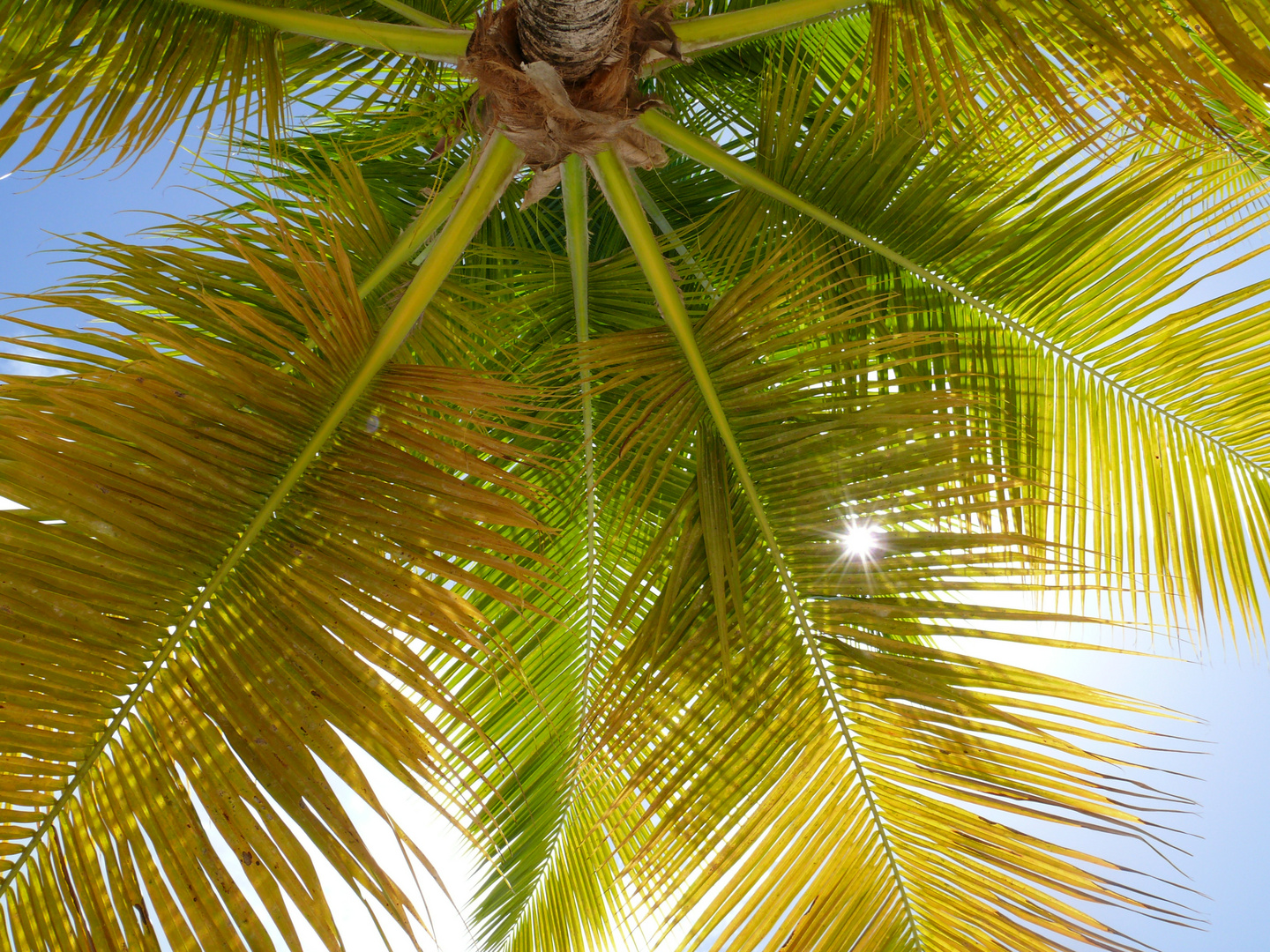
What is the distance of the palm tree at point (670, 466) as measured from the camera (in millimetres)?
1508

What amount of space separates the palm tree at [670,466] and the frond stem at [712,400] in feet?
0.04

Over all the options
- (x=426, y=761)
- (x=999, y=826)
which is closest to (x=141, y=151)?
(x=426, y=761)

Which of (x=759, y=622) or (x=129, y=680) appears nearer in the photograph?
(x=129, y=680)

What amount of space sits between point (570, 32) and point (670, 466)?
1.09m

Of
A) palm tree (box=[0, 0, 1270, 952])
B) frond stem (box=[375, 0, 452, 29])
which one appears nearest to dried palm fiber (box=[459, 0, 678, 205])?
palm tree (box=[0, 0, 1270, 952])

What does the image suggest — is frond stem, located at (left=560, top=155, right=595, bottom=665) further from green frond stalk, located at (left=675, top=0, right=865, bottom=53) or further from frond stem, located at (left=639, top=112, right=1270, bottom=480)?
green frond stalk, located at (left=675, top=0, right=865, bottom=53)

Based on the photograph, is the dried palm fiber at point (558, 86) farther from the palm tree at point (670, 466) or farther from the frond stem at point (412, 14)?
the frond stem at point (412, 14)

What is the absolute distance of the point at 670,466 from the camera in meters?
2.29

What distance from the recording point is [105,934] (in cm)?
140

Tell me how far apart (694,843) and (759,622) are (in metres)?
0.54

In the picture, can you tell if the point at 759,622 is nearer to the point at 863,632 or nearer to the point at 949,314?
the point at 863,632

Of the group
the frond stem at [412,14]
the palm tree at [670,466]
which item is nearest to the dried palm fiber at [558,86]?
the palm tree at [670,466]

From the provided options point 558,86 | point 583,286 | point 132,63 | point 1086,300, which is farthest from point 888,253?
point 132,63

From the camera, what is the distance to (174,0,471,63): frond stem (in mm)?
2172
